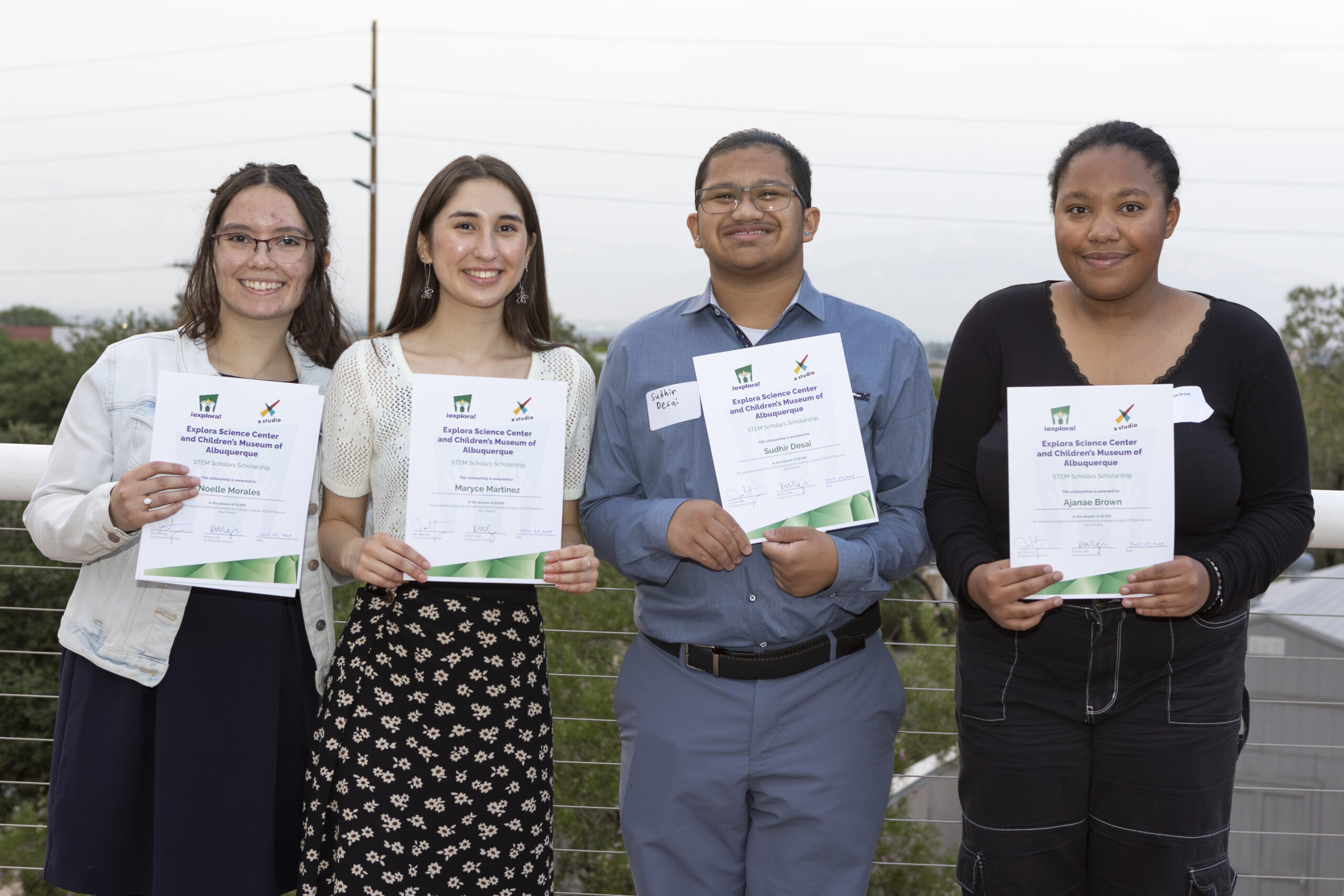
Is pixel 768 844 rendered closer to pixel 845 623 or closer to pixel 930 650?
pixel 845 623

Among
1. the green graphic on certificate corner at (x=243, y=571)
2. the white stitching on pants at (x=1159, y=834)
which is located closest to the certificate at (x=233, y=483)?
the green graphic on certificate corner at (x=243, y=571)


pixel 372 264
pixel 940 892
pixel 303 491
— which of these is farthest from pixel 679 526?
pixel 372 264

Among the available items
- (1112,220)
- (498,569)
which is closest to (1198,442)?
(1112,220)

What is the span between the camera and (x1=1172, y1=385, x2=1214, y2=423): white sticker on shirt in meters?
2.03

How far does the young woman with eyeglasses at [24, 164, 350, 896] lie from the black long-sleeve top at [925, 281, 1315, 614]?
141cm

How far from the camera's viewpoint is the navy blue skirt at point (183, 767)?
2197 millimetres

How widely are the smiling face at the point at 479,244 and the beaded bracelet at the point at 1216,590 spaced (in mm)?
1527

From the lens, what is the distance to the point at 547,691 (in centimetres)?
226

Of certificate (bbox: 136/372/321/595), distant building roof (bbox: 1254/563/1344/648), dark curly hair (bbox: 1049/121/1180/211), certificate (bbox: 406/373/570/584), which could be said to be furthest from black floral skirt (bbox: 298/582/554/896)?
distant building roof (bbox: 1254/563/1344/648)

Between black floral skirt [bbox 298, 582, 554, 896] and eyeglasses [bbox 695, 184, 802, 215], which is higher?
eyeglasses [bbox 695, 184, 802, 215]

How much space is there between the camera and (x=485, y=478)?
6.93ft

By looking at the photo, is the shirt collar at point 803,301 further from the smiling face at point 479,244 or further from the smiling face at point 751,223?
the smiling face at point 479,244

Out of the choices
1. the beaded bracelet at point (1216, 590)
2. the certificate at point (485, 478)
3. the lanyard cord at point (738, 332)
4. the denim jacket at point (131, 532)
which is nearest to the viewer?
the beaded bracelet at point (1216, 590)

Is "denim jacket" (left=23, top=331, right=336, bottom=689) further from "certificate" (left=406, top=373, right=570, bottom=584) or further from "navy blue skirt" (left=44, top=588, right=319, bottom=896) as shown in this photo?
"certificate" (left=406, top=373, right=570, bottom=584)
